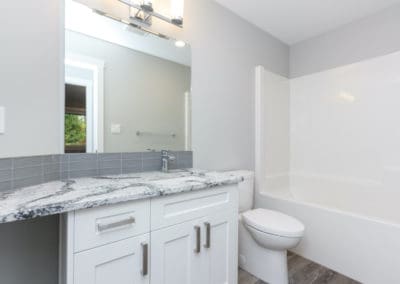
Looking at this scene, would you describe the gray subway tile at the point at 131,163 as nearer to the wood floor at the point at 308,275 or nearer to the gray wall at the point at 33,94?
the gray wall at the point at 33,94

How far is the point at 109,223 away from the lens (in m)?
0.85

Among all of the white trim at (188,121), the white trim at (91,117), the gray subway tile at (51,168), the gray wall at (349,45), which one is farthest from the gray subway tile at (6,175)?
the gray wall at (349,45)

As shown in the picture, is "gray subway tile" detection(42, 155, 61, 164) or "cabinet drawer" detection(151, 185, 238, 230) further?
"gray subway tile" detection(42, 155, 61, 164)

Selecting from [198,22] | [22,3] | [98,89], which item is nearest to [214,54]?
[198,22]

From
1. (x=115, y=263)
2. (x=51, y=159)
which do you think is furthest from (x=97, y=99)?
(x=115, y=263)

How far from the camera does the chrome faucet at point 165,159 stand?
1.55 meters

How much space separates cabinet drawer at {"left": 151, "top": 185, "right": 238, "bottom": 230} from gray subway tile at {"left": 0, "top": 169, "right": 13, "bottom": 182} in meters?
0.62

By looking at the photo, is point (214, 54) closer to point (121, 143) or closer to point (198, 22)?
point (198, 22)

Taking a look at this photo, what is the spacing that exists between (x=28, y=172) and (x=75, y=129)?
331 millimetres

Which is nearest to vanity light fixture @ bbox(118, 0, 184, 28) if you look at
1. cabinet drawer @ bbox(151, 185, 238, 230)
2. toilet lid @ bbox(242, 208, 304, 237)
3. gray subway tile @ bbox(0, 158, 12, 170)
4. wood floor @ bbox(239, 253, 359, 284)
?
gray subway tile @ bbox(0, 158, 12, 170)

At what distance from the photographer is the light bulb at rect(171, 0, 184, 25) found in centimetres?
158

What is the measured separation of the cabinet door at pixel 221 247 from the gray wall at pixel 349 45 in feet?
6.74

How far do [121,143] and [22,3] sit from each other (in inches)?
33.4

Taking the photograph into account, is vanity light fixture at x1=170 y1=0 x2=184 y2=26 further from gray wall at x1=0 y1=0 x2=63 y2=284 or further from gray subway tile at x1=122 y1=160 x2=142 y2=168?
gray subway tile at x1=122 y1=160 x2=142 y2=168
